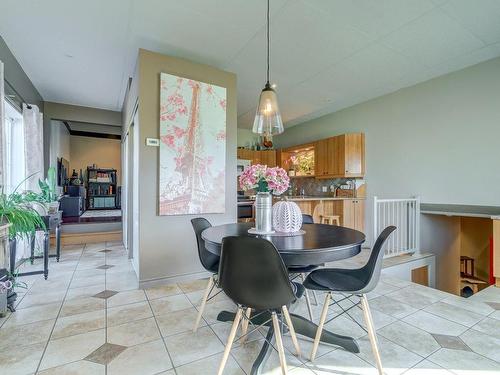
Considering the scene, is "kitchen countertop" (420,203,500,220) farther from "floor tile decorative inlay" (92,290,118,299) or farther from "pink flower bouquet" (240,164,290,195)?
"floor tile decorative inlay" (92,290,118,299)

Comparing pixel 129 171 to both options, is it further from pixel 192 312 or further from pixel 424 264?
pixel 424 264

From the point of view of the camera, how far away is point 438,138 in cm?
395

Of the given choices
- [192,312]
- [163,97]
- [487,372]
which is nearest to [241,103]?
[163,97]

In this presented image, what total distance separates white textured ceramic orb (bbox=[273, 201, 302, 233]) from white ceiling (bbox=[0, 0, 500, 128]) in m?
1.86

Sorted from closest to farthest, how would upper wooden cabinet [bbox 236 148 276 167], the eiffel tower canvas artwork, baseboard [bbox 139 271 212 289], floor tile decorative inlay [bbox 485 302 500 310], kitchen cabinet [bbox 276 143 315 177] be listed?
floor tile decorative inlay [bbox 485 302 500 310] < baseboard [bbox 139 271 212 289] < the eiffel tower canvas artwork < kitchen cabinet [bbox 276 143 315 177] < upper wooden cabinet [bbox 236 148 276 167]

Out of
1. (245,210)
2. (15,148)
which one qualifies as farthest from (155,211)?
(15,148)

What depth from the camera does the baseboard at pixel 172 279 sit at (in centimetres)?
292

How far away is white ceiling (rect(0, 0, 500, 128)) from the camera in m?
2.41

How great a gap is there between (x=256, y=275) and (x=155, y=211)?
2.01m

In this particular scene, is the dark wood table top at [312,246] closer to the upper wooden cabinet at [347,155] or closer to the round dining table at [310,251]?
the round dining table at [310,251]

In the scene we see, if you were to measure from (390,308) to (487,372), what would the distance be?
0.86 m

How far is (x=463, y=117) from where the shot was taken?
144 inches

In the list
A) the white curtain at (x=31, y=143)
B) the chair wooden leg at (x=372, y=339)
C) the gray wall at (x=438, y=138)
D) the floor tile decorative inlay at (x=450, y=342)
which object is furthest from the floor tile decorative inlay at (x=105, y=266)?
the gray wall at (x=438, y=138)

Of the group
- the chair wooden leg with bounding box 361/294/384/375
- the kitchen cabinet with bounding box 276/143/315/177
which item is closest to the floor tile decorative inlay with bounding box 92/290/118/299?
the chair wooden leg with bounding box 361/294/384/375
